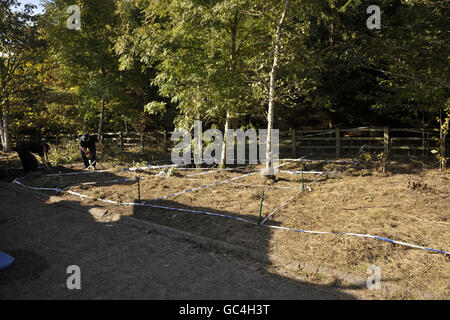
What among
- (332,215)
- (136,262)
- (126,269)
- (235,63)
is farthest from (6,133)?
(332,215)

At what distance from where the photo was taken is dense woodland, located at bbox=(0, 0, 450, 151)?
27.6 feet

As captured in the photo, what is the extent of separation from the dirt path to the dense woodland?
4.70m

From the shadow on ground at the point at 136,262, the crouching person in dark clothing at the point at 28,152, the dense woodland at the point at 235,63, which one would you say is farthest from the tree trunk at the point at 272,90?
the crouching person in dark clothing at the point at 28,152

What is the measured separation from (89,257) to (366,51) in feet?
38.6

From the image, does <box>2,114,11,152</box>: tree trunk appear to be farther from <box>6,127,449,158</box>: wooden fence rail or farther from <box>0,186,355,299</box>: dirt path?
<box>0,186,355,299</box>: dirt path

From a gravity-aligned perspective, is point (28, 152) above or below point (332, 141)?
below

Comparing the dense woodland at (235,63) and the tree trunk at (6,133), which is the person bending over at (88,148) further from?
the tree trunk at (6,133)

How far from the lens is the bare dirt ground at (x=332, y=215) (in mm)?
3521

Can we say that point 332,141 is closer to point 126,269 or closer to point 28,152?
point 126,269

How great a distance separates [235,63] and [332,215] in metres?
6.73

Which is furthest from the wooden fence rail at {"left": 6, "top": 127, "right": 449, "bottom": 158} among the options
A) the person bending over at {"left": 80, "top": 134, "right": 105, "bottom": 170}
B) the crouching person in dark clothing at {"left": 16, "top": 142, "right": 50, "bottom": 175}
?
the crouching person in dark clothing at {"left": 16, "top": 142, "right": 50, "bottom": 175}

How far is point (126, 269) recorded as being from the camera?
11.9ft

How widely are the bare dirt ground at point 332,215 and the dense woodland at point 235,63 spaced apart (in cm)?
244

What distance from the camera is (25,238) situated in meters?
A: 4.72
